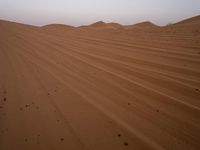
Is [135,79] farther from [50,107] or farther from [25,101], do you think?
[25,101]

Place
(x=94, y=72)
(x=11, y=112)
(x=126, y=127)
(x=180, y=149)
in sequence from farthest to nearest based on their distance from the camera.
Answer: (x=94, y=72)
(x=11, y=112)
(x=126, y=127)
(x=180, y=149)

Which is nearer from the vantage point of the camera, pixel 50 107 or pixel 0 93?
pixel 50 107

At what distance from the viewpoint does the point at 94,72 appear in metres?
4.28

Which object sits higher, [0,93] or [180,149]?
[180,149]

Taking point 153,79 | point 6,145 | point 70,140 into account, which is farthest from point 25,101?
point 153,79

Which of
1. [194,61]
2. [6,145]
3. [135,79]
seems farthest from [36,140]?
[194,61]

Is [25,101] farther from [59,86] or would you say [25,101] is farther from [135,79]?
[135,79]

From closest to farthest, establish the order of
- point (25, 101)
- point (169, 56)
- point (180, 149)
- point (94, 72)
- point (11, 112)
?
point (180, 149) → point (11, 112) → point (25, 101) → point (94, 72) → point (169, 56)

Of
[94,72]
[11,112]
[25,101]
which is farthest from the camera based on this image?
[94,72]

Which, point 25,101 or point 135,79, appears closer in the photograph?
point 25,101

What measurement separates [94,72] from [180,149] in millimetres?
2706

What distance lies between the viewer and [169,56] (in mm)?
4938

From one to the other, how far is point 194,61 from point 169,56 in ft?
2.44

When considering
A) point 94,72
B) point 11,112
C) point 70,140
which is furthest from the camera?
point 94,72
